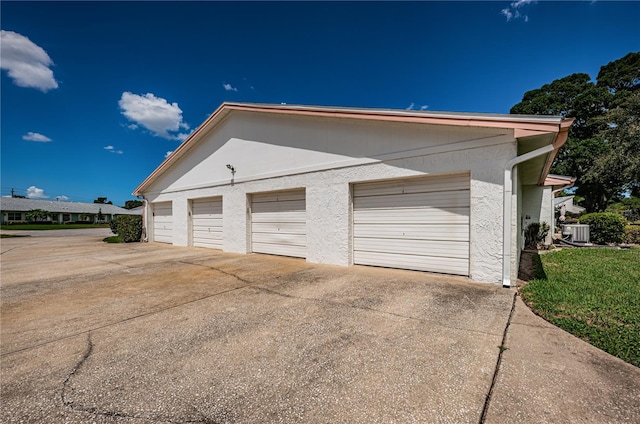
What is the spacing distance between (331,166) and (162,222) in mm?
10941

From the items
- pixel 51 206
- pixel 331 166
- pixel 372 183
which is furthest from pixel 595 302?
pixel 51 206

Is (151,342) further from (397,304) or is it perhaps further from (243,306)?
(397,304)

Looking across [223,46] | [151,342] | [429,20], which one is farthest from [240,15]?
[151,342]

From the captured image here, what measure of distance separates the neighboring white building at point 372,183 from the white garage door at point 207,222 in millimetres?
78

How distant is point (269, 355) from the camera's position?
2561 millimetres

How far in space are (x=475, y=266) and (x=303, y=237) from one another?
452 centimetres

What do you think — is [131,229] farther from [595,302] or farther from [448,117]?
[595,302]

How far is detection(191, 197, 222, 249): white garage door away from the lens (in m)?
10.6

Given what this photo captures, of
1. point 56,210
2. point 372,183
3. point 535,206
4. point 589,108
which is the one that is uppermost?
point 589,108

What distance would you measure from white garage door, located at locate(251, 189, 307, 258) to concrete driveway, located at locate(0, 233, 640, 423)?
323 centimetres

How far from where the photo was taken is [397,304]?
3.95 m

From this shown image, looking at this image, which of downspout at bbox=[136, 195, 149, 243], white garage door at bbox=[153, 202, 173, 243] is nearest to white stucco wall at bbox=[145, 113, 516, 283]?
white garage door at bbox=[153, 202, 173, 243]

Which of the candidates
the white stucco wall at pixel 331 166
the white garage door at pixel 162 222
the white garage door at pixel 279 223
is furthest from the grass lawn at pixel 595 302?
the white garage door at pixel 162 222

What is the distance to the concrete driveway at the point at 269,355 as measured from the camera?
1845mm
